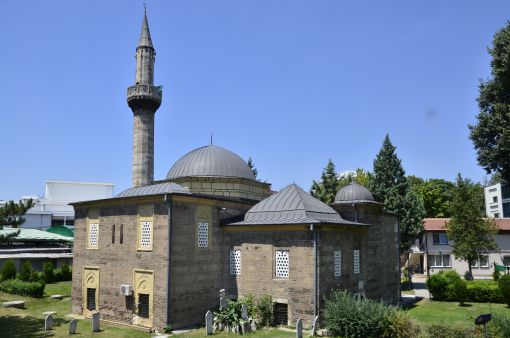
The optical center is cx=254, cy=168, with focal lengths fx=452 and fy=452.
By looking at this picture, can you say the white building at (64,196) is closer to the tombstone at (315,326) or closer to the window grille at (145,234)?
the window grille at (145,234)

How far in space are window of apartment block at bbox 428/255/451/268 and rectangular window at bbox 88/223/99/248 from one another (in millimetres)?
31636

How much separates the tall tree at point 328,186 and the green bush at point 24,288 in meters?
25.7

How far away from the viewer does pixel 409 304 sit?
27438 mm

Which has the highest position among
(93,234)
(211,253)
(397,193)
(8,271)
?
(397,193)

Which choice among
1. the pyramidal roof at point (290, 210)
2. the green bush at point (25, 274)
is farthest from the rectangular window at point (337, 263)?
the green bush at point (25, 274)

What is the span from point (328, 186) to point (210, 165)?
67.6 ft

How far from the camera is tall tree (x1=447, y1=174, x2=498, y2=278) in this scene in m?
33.8

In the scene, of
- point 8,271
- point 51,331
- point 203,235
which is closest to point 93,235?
point 51,331

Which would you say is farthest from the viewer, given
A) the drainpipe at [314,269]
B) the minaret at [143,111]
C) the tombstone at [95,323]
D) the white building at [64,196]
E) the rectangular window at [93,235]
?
the white building at [64,196]

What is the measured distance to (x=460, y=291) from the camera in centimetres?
2703

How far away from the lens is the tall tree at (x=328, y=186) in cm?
4356

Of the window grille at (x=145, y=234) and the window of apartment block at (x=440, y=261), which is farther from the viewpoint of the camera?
the window of apartment block at (x=440, y=261)

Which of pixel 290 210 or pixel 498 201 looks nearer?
pixel 290 210

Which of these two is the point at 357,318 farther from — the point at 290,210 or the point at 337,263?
the point at 290,210
